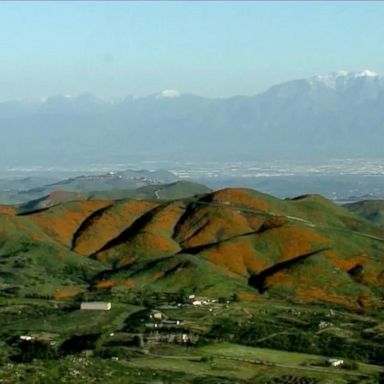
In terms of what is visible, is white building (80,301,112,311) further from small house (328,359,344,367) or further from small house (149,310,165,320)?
small house (328,359,344,367)

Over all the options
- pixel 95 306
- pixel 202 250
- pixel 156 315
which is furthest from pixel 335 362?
pixel 202 250

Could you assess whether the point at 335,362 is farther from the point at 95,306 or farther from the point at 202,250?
the point at 202,250

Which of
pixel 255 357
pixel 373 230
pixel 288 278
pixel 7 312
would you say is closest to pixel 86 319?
pixel 7 312

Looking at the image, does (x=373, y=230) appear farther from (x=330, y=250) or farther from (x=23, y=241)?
(x=23, y=241)

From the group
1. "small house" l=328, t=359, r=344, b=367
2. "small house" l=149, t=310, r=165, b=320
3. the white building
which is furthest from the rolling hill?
"small house" l=328, t=359, r=344, b=367

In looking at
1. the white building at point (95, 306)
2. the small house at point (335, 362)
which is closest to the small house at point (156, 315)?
the white building at point (95, 306)

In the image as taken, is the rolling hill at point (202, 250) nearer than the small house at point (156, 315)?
No

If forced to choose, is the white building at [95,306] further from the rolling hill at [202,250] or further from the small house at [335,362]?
the small house at [335,362]

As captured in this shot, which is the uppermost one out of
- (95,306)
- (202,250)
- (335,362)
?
(202,250)
